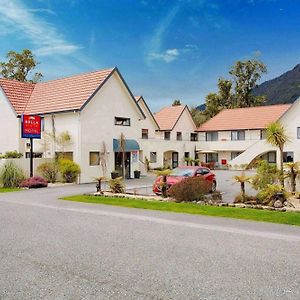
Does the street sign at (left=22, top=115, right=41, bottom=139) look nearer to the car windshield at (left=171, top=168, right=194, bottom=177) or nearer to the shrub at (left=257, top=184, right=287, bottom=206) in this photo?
the car windshield at (left=171, top=168, right=194, bottom=177)

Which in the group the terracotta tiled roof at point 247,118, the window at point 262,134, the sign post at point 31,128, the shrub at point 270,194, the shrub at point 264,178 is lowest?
the shrub at point 270,194

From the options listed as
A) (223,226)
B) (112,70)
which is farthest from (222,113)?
(223,226)

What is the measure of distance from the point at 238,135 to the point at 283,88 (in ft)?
261

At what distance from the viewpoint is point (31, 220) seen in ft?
43.7

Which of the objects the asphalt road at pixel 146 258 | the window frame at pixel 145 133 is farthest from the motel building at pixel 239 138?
the asphalt road at pixel 146 258

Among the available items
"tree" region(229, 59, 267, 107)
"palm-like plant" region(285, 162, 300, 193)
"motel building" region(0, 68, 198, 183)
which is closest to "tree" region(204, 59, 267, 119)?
"tree" region(229, 59, 267, 107)

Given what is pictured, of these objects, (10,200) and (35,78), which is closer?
(10,200)

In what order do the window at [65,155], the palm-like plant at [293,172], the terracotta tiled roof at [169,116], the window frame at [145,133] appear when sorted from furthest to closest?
the terracotta tiled roof at [169,116] → the window frame at [145,133] → the window at [65,155] → the palm-like plant at [293,172]

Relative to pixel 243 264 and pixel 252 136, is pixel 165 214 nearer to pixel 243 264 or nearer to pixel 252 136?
pixel 243 264

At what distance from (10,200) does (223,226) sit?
12034 millimetres

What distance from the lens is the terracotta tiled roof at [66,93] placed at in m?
31.9

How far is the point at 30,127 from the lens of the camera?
28.0m

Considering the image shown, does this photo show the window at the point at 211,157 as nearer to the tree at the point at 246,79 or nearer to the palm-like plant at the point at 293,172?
the tree at the point at 246,79

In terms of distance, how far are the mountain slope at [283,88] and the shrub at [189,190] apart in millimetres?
91527
